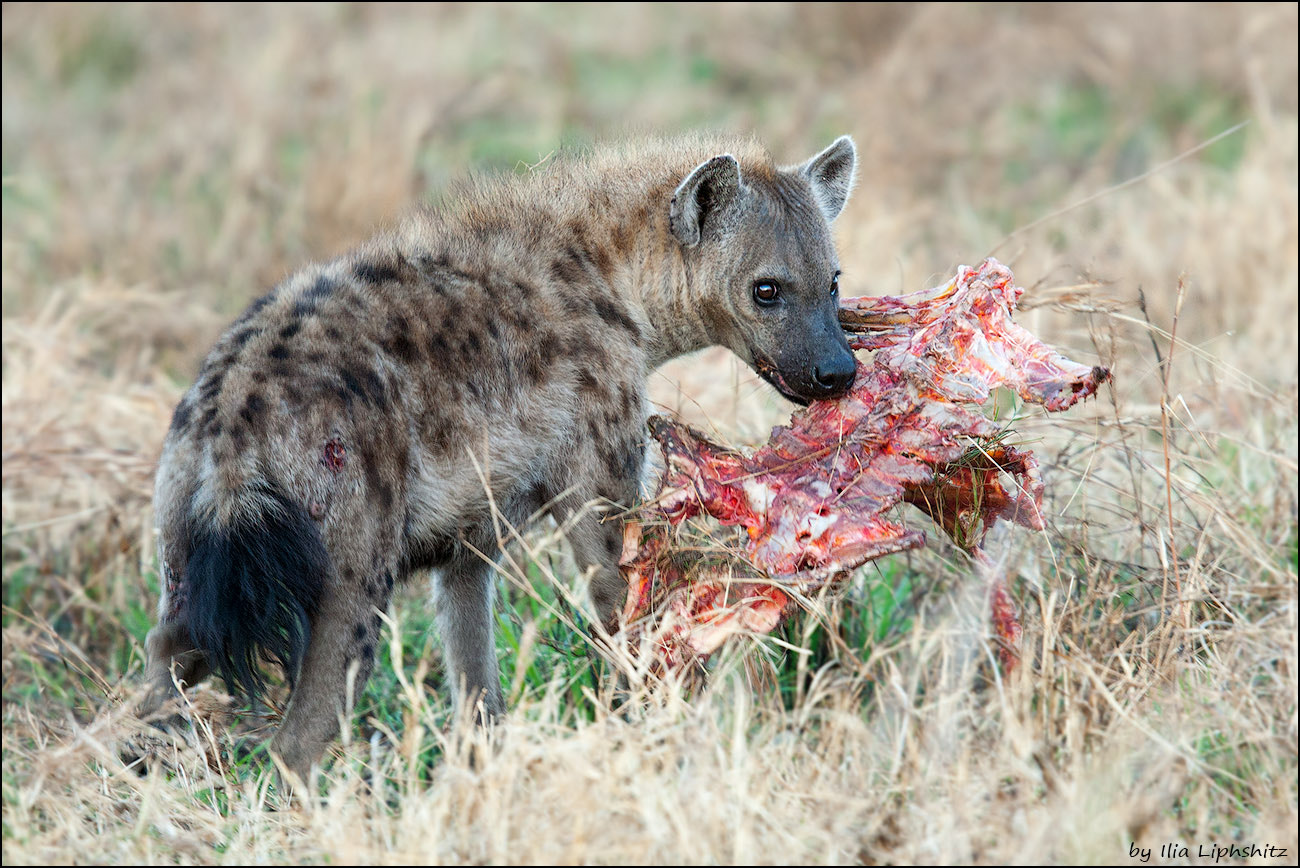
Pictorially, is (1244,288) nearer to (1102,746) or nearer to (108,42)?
(1102,746)

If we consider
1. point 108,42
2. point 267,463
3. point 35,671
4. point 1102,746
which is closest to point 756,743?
point 1102,746

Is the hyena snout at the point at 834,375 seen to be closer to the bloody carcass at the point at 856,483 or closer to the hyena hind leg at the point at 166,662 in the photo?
the bloody carcass at the point at 856,483

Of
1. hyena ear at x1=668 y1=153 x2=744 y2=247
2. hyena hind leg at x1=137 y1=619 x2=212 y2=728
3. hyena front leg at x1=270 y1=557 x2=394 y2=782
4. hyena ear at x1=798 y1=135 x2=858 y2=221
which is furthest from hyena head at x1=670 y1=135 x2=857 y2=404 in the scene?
hyena hind leg at x1=137 y1=619 x2=212 y2=728

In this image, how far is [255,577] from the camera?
10.7 ft

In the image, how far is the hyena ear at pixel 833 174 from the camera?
4.68 m

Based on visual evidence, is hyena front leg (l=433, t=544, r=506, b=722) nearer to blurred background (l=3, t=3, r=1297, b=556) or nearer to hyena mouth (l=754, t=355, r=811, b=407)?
hyena mouth (l=754, t=355, r=811, b=407)

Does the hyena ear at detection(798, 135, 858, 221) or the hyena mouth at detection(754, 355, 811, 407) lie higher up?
the hyena ear at detection(798, 135, 858, 221)

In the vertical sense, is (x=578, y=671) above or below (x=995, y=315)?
below

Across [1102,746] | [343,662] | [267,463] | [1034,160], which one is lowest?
[1102,746]

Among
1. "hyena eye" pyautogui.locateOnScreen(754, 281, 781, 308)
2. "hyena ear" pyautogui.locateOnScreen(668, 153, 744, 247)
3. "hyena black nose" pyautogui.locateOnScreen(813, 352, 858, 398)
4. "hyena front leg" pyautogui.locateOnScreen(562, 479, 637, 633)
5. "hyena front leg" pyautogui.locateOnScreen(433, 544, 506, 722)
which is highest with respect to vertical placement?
"hyena ear" pyautogui.locateOnScreen(668, 153, 744, 247)

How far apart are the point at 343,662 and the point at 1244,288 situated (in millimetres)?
5183

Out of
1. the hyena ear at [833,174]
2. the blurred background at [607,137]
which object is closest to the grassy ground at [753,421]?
the blurred background at [607,137]

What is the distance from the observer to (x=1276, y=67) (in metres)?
9.77

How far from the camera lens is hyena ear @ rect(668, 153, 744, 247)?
4195 mm
